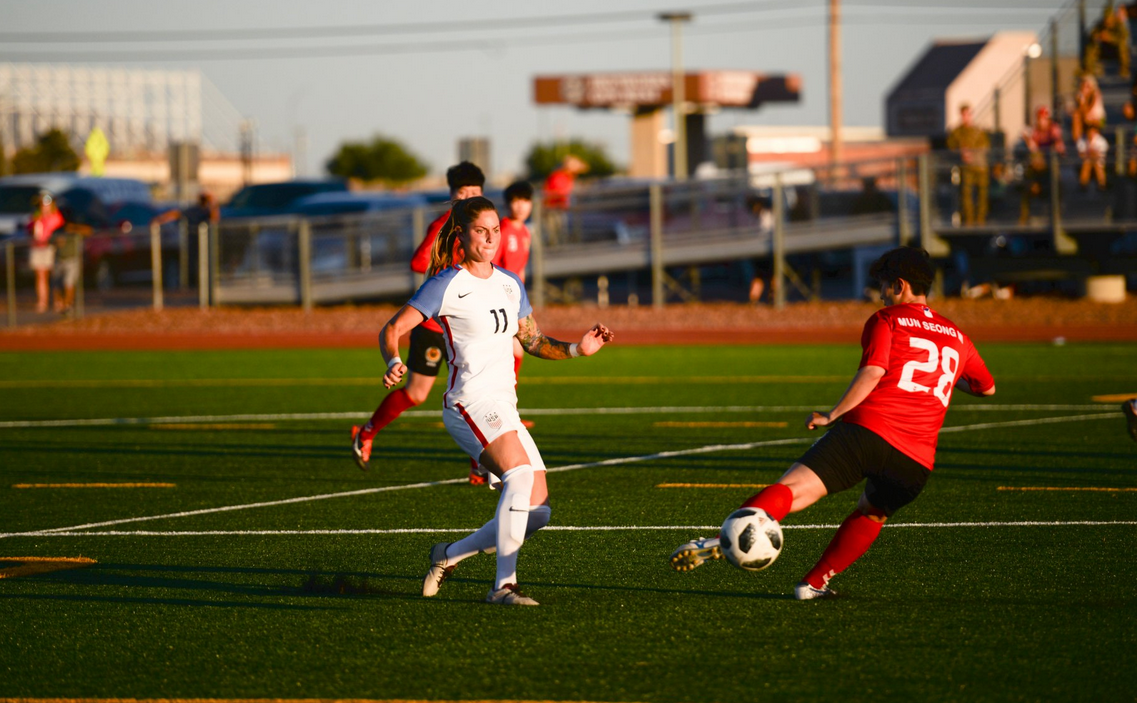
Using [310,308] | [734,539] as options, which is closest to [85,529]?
[734,539]

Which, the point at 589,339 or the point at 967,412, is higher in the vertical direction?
the point at 589,339

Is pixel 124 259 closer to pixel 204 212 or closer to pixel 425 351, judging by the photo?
pixel 204 212

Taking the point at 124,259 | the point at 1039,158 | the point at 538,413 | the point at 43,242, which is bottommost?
the point at 538,413

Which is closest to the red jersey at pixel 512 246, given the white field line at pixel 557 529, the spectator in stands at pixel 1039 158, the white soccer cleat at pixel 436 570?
the white field line at pixel 557 529

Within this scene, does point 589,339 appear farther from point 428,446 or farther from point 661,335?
point 661,335

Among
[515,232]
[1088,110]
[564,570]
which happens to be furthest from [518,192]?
[1088,110]

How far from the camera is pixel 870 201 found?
26.5 m

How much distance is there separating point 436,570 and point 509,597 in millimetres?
382

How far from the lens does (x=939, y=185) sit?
83.8 feet

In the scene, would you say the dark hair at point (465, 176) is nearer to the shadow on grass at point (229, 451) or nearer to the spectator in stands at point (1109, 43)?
the shadow on grass at point (229, 451)

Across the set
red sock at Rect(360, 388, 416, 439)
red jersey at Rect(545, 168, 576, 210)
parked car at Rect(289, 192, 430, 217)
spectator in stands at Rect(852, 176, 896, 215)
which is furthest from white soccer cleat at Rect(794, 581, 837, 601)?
parked car at Rect(289, 192, 430, 217)

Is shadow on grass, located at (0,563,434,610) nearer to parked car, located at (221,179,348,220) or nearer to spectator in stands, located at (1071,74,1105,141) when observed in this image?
spectator in stands, located at (1071,74,1105,141)

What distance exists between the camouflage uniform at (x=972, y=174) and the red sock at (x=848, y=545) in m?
19.9

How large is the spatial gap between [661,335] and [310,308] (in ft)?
24.2
